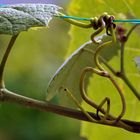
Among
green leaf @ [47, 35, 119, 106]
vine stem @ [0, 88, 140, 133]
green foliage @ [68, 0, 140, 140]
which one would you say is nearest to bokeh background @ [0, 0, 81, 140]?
green foliage @ [68, 0, 140, 140]

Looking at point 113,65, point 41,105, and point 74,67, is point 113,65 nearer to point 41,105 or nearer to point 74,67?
point 74,67

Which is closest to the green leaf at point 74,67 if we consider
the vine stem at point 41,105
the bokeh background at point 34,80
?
the vine stem at point 41,105

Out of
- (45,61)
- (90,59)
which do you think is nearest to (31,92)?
(45,61)

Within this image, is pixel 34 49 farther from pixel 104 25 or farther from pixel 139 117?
pixel 104 25

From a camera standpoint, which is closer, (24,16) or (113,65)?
(24,16)

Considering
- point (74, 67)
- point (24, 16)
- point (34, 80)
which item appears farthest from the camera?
point (34, 80)

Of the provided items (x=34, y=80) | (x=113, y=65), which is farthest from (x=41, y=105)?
(x=34, y=80)
